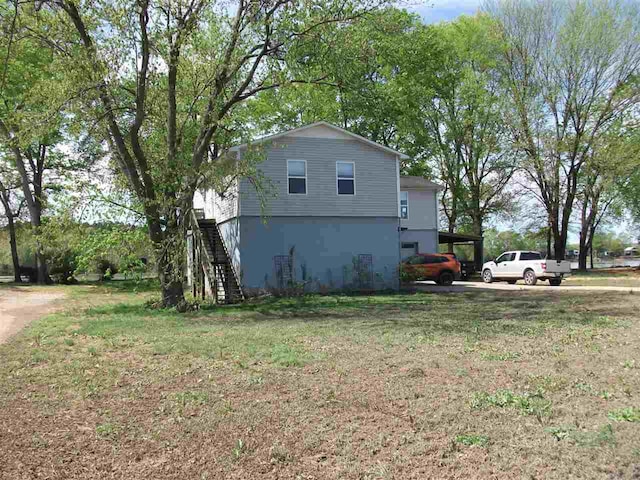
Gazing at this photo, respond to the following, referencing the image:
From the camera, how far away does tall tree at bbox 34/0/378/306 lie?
583 inches

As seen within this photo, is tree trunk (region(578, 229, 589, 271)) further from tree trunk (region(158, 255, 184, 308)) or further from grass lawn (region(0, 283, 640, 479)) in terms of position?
tree trunk (region(158, 255, 184, 308))

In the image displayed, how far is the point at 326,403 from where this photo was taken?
5.70 metres

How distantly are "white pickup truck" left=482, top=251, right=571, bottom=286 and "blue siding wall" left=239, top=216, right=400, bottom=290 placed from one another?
282 inches

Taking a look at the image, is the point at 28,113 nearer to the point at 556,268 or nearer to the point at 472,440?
the point at 472,440

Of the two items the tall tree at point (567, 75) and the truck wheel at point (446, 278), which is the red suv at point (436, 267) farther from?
the tall tree at point (567, 75)

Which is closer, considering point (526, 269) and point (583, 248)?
point (526, 269)

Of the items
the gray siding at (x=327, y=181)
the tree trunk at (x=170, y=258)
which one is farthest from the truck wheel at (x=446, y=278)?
the tree trunk at (x=170, y=258)

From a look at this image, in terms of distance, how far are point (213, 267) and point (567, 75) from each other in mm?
26839

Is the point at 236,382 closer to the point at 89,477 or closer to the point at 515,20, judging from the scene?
the point at 89,477

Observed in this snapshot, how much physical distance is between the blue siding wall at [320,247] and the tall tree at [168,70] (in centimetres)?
466

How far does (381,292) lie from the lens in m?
21.5

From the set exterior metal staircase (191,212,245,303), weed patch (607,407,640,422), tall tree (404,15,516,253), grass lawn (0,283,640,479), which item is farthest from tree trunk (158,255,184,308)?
tall tree (404,15,516,253)

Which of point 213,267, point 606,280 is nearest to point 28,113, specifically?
point 213,267

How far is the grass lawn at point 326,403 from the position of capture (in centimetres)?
425
